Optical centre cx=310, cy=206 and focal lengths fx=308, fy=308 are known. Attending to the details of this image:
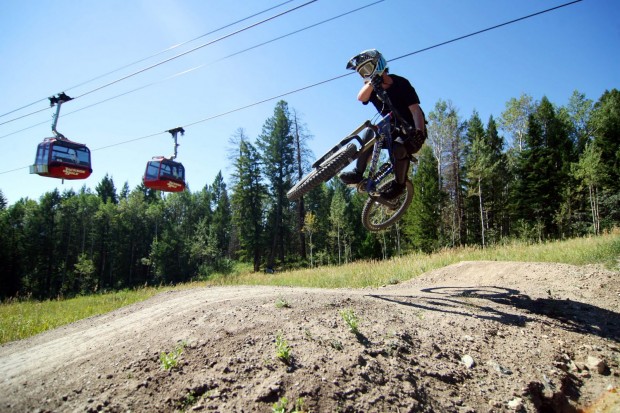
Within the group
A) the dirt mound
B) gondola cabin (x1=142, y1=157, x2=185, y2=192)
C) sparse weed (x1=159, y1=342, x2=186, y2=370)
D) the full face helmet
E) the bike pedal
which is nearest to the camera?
the dirt mound

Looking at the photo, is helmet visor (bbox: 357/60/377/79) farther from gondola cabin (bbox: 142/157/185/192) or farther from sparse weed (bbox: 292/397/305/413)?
gondola cabin (bbox: 142/157/185/192)

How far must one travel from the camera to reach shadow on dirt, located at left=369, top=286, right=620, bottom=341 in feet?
16.2

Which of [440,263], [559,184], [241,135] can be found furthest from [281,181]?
[559,184]

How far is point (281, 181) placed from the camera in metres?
37.8

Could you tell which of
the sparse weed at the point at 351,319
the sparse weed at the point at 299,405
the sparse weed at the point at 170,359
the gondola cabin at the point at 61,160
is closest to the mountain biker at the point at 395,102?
the sparse weed at the point at 351,319

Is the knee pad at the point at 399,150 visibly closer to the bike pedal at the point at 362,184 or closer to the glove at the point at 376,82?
the bike pedal at the point at 362,184

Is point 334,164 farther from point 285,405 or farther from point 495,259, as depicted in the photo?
point 495,259

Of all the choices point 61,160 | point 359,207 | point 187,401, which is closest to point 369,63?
point 187,401

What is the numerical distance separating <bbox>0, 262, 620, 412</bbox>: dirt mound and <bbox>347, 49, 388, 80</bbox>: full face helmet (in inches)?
161

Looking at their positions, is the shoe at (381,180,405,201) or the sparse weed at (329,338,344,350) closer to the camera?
the sparse weed at (329,338,344,350)

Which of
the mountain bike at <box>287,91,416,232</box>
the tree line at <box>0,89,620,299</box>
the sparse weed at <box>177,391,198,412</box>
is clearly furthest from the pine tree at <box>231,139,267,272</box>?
the sparse weed at <box>177,391,198,412</box>

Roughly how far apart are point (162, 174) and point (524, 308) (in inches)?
586

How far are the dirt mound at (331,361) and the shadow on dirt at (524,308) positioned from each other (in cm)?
4

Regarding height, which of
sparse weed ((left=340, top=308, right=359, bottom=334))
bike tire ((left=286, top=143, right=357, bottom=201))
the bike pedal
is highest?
bike tire ((left=286, top=143, right=357, bottom=201))
